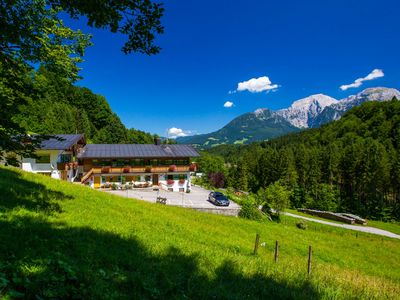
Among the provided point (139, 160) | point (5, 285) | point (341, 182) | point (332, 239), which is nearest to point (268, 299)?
point (5, 285)

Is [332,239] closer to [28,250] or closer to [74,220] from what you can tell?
[74,220]

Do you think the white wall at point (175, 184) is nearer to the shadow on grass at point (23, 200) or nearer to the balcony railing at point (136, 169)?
the balcony railing at point (136, 169)

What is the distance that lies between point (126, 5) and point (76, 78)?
12249mm

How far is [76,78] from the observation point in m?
15.5

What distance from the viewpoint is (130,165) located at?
44875 mm

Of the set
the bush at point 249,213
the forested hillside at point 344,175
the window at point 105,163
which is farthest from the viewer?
the forested hillside at point 344,175

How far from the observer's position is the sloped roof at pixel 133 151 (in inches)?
1715

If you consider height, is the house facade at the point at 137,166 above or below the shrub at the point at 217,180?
above

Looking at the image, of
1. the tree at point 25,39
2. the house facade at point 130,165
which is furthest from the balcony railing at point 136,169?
the tree at point 25,39

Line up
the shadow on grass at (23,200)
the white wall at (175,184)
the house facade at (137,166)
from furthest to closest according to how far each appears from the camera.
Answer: the white wall at (175,184)
the house facade at (137,166)
the shadow on grass at (23,200)

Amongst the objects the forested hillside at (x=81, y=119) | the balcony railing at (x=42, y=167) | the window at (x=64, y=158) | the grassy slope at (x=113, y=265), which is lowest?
the grassy slope at (x=113, y=265)

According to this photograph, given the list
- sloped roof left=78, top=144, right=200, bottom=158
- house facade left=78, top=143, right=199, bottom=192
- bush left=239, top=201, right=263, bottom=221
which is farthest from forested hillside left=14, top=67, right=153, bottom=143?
bush left=239, top=201, right=263, bottom=221

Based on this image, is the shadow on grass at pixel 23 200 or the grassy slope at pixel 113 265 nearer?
the grassy slope at pixel 113 265

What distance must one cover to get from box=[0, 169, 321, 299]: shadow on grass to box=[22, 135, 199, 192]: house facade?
3318 cm
